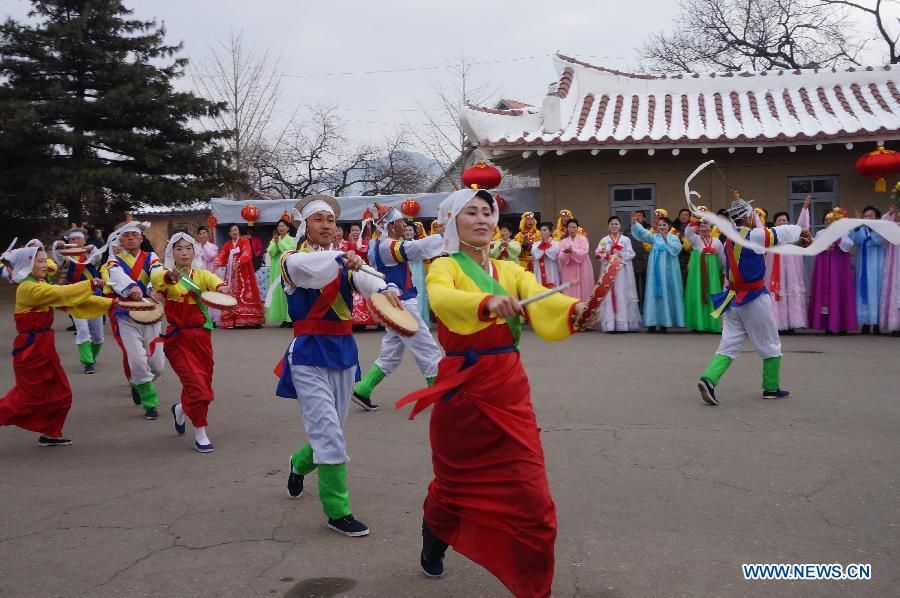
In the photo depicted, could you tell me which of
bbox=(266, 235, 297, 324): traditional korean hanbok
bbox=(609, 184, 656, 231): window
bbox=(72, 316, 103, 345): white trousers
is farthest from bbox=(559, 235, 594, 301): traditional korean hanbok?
bbox=(72, 316, 103, 345): white trousers

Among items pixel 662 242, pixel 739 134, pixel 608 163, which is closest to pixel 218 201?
pixel 608 163

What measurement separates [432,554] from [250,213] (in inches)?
567

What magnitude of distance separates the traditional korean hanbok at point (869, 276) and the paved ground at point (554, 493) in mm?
3981

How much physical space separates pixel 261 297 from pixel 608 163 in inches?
293

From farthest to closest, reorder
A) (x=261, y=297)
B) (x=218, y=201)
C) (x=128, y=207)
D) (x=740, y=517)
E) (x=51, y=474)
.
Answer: (x=128, y=207) < (x=218, y=201) < (x=261, y=297) < (x=51, y=474) < (x=740, y=517)

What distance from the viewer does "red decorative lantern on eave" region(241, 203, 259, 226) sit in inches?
682

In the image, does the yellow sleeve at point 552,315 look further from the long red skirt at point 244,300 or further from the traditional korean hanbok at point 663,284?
the long red skirt at point 244,300

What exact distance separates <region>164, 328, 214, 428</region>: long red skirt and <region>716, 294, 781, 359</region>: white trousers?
4.78m

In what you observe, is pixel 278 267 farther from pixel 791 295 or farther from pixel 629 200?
pixel 791 295

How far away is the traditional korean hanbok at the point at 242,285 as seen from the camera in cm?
1586

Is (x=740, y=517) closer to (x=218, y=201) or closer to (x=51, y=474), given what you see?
(x=51, y=474)

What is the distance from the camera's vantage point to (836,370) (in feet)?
30.5

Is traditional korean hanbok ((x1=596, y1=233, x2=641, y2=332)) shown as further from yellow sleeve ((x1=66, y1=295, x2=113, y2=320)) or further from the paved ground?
yellow sleeve ((x1=66, y1=295, x2=113, y2=320))

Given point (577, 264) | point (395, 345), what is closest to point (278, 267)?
point (577, 264)
